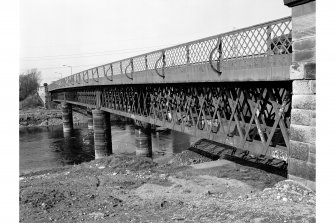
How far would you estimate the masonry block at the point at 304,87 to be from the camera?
257 inches

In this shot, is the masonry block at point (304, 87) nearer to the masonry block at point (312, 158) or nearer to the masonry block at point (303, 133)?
the masonry block at point (303, 133)

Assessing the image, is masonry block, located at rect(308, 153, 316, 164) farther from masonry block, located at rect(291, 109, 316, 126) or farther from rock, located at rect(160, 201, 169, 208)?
rock, located at rect(160, 201, 169, 208)

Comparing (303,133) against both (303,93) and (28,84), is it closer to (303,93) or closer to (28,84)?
(303,93)

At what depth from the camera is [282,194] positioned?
22.7ft

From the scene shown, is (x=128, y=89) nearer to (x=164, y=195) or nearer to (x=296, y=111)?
(x=164, y=195)

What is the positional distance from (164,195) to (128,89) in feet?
41.3

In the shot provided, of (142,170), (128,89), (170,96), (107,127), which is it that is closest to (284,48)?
(170,96)

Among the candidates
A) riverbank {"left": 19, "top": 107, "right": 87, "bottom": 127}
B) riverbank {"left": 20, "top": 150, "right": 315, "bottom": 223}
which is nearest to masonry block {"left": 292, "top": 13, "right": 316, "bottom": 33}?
riverbank {"left": 20, "top": 150, "right": 315, "bottom": 223}

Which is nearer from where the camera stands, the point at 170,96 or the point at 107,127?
the point at 170,96

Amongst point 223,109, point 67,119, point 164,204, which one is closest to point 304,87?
point 164,204

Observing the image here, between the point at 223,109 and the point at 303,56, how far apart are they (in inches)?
184

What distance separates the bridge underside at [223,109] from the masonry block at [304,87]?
47.2 inches

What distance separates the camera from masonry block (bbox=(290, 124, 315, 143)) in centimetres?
657

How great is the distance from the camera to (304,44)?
22.0 feet
